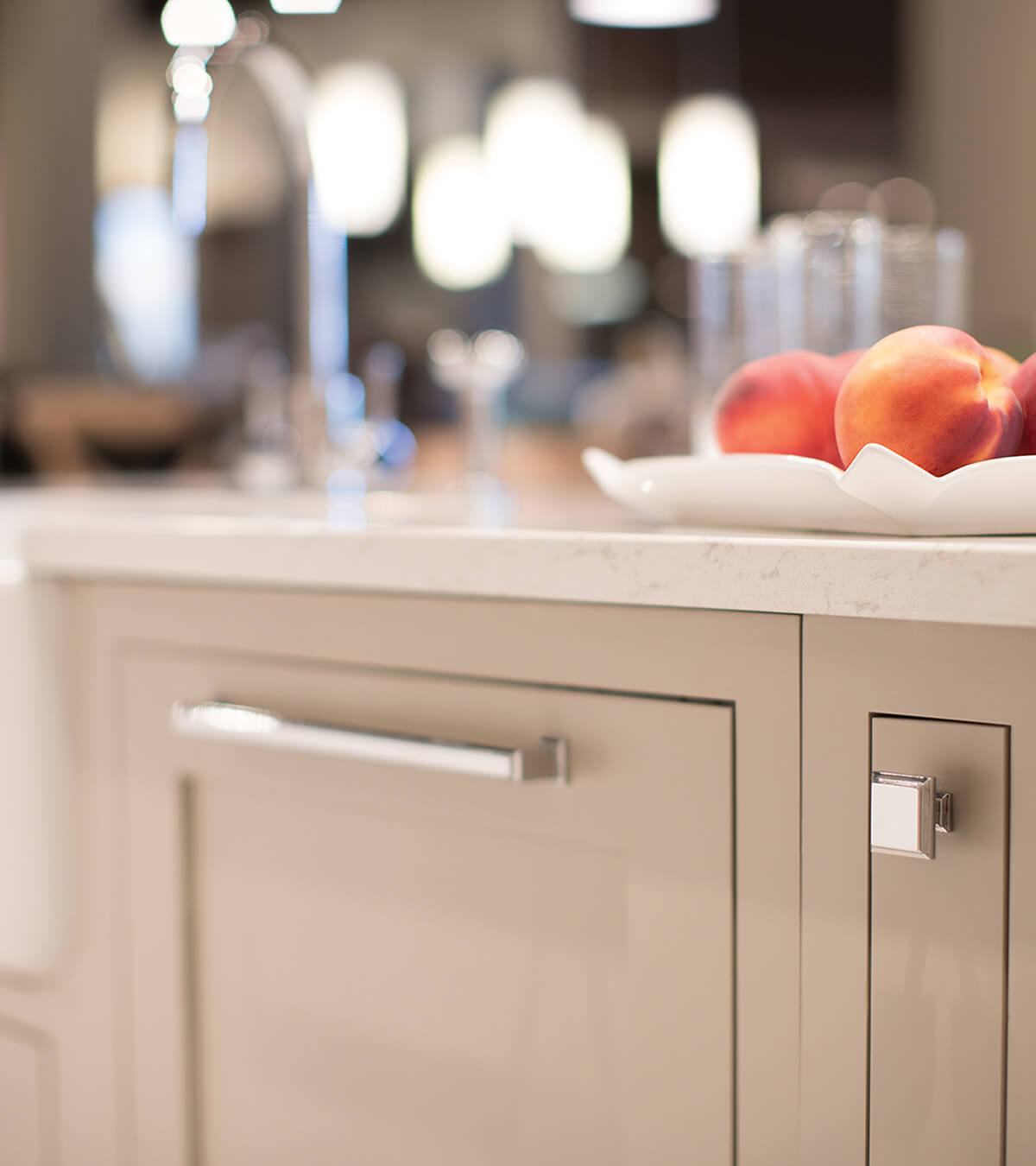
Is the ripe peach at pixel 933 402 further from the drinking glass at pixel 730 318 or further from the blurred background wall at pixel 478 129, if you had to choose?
the blurred background wall at pixel 478 129

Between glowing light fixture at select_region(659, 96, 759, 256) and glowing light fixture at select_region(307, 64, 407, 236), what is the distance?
891 mm

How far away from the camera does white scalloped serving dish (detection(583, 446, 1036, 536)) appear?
0.46m

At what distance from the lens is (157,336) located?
3840mm

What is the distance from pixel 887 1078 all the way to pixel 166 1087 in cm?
43

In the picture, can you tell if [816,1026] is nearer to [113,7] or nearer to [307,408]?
[307,408]

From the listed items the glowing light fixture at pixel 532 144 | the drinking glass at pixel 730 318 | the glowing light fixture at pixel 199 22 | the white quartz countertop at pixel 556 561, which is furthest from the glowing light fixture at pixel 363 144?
the white quartz countertop at pixel 556 561

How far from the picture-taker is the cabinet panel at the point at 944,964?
0.45 metres

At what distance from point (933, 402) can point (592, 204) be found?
3274 millimetres

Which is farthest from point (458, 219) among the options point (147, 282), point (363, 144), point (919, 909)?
point (919, 909)

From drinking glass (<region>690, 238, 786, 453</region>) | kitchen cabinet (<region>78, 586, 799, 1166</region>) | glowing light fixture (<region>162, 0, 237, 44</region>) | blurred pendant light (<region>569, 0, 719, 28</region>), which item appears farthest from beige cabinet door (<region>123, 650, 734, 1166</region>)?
blurred pendant light (<region>569, 0, 719, 28</region>)

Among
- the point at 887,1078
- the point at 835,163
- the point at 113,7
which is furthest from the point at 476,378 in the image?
the point at 113,7

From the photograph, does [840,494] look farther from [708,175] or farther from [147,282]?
[147,282]

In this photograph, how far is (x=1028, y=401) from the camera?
53 cm

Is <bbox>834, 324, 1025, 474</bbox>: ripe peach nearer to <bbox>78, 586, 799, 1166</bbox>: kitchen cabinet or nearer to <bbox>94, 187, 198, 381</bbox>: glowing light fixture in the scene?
<bbox>78, 586, 799, 1166</bbox>: kitchen cabinet
